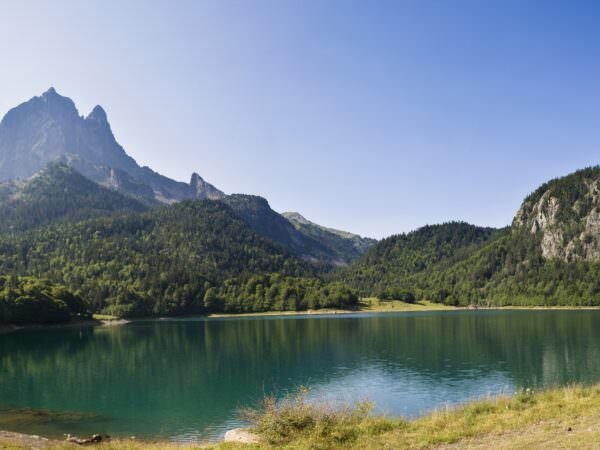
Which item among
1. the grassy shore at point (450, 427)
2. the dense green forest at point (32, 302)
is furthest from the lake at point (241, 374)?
the dense green forest at point (32, 302)

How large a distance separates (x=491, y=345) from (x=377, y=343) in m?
22.9

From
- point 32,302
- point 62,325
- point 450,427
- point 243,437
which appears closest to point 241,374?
point 243,437

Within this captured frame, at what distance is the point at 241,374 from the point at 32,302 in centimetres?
11455

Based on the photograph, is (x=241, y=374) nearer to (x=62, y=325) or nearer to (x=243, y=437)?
(x=243, y=437)

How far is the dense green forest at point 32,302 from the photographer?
150 meters

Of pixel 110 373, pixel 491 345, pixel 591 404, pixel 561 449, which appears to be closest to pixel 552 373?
pixel 491 345

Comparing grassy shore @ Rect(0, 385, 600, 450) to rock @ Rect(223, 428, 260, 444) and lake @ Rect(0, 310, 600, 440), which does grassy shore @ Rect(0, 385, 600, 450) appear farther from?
lake @ Rect(0, 310, 600, 440)

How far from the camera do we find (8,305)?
14912cm

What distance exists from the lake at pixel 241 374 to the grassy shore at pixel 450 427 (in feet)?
38.8

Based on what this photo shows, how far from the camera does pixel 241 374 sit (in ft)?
231

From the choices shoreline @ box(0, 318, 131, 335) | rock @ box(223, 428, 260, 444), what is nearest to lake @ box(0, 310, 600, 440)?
rock @ box(223, 428, 260, 444)

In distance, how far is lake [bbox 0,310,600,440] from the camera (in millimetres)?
46000

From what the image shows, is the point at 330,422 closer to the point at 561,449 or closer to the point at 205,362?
the point at 561,449

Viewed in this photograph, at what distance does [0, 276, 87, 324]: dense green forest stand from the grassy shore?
478ft
